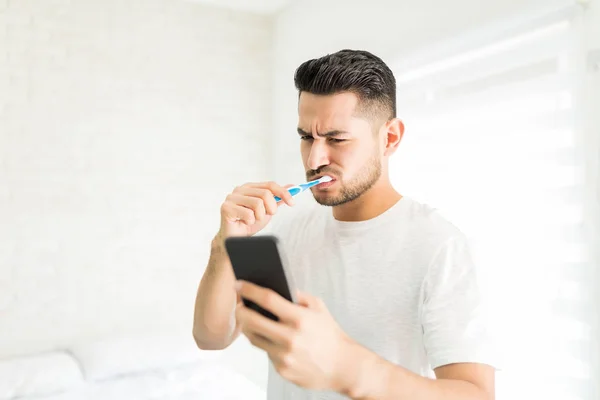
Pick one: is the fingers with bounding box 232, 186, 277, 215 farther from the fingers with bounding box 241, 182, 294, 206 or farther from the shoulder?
the shoulder

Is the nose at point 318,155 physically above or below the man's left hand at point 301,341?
above

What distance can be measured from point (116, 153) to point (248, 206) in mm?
2178

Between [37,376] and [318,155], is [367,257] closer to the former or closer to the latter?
[318,155]

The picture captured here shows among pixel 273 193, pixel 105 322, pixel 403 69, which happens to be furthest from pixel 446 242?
pixel 105 322

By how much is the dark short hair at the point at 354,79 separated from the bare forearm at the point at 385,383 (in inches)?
24.8

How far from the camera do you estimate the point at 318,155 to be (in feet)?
3.79

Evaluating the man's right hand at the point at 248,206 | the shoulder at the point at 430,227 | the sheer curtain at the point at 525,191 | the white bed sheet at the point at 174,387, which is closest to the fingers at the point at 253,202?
the man's right hand at the point at 248,206

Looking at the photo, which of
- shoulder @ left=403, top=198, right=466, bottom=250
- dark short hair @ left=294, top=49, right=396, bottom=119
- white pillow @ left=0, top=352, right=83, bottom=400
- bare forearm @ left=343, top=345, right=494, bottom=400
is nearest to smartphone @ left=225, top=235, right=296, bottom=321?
bare forearm @ left=343, top=345, right=494, bottom=400

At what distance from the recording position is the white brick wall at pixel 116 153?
2.75m

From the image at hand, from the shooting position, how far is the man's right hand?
1036 mm

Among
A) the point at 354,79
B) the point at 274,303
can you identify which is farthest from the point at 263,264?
the point at 354,79

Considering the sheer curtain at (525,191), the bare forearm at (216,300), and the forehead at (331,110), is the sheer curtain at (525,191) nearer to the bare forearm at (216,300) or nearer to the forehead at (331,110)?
the forehead at (331,110)

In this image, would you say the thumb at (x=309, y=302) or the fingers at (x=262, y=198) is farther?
the fingers at (x=262, y=198)

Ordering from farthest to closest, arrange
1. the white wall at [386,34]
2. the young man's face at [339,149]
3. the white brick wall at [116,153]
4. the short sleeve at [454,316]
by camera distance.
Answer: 1. the white brick wall at [116,153]
2. the white wall at [386,34]
3. the young man's face at [339,149]
4. the short sleeve at [454,316]
